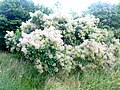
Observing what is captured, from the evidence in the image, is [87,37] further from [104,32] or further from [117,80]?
[117,80]

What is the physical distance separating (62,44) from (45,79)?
0.97 metres

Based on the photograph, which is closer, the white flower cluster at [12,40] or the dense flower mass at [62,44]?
the dense flower mass at [62,44]

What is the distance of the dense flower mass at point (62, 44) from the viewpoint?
6.98 metres

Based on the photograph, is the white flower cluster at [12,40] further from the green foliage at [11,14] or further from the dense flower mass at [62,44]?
the green foliage at [11,14]

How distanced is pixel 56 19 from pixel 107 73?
204 centimetres

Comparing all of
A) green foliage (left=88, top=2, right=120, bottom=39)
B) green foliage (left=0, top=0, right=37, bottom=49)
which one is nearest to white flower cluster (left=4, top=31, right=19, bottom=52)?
green foliage (left=0, top=0, right=37, bottom=49)

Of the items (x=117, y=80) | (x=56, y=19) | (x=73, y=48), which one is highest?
(x=56, y=19)

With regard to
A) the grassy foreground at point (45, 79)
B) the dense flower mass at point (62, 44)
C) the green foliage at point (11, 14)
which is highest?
the green foliage at point (11, 14)

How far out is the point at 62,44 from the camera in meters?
7.38

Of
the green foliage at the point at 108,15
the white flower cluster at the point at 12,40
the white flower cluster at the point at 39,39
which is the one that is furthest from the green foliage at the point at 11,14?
the green foliage at the point at 108,15

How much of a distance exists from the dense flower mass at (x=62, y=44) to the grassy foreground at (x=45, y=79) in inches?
9.1

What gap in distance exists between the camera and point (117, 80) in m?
7.38

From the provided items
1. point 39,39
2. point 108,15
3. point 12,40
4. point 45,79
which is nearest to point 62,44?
point 39,39

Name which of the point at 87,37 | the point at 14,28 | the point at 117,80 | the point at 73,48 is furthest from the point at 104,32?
the point at 14,28
